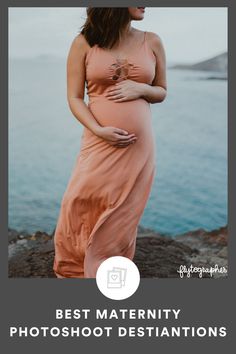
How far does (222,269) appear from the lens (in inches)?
144

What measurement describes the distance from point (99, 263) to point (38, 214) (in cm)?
34

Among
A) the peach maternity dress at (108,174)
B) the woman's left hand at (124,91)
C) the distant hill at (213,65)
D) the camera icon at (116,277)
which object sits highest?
the distant hill at (213,65)

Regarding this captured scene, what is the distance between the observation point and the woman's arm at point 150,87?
3.53 m

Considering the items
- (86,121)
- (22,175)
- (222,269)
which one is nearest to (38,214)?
(22,175)

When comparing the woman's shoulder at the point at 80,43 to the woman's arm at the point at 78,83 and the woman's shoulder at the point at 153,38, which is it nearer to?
the woman's arm at the point at 78,83

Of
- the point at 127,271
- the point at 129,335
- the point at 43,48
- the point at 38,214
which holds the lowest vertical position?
the point at 129,335

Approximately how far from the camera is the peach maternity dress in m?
3.53

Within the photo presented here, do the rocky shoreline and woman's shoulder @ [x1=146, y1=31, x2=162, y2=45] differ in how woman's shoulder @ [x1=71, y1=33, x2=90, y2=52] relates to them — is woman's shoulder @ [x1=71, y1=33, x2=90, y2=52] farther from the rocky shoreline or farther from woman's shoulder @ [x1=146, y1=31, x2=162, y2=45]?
the rocky shoreline

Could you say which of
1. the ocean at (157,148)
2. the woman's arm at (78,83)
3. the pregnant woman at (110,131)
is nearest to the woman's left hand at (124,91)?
the pregnant woman at (110,131)

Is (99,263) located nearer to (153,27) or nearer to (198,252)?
(198,252)

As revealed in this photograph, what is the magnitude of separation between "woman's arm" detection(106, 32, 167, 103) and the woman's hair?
0.14 meters

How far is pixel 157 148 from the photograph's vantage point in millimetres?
3738

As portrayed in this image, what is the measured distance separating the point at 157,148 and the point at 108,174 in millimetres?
292

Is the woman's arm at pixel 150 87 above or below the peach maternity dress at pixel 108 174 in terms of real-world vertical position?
above
